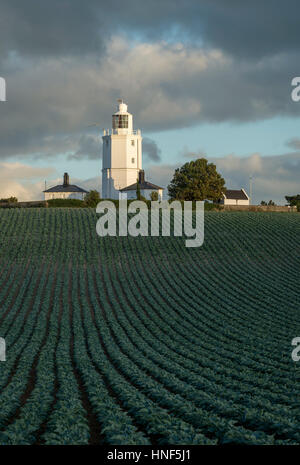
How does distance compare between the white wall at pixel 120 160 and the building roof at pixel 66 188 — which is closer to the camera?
the white wall at pixel 120 160

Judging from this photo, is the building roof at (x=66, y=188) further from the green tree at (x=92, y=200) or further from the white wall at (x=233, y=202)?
the green tree at (x=92, y=200)

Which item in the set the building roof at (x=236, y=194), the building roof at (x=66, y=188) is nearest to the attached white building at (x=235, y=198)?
the building roof at (x=236, y=194)

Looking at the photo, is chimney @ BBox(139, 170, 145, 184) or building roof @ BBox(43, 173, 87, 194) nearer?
chimney @ BBox(139, 170, 145, 184)

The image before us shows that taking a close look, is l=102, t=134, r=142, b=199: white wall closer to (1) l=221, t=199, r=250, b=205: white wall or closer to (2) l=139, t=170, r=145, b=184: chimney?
(2) l=139, t=170, r=145, b=184: chimney

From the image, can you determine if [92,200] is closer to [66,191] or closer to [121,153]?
[121,153]

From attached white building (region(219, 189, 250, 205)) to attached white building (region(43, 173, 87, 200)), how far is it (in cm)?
2851

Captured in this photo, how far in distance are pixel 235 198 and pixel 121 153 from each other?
28119 mm

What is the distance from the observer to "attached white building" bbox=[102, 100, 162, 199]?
99438 mm

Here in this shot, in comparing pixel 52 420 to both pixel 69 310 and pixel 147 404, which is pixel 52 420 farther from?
pixel 69 310

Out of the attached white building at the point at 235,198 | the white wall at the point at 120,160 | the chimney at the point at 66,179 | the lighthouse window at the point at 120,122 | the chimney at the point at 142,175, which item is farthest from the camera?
the attached white building at the point at 235,198

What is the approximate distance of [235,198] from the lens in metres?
115

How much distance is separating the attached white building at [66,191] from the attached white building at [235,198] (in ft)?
93.5

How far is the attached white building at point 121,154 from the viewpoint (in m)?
99.4

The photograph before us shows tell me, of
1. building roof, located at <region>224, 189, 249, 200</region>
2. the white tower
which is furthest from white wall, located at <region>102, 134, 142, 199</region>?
building roof, located at <region>224, 189, 249, 200</region>
